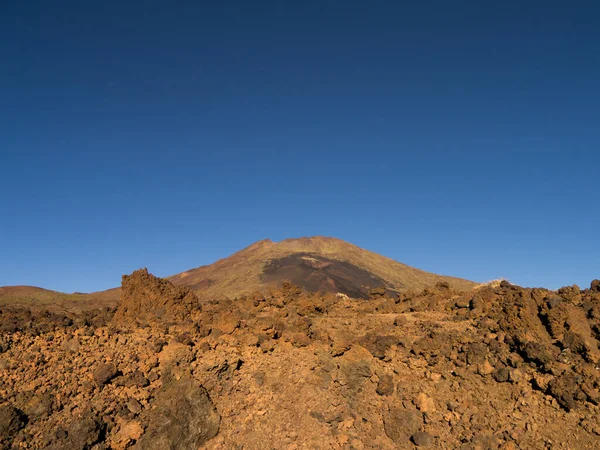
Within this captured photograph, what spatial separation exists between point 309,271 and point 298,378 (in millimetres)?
38453

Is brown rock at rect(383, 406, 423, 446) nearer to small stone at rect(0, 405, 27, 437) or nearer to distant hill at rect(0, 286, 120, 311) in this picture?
small stone at rect(0, 405, 27, 437)

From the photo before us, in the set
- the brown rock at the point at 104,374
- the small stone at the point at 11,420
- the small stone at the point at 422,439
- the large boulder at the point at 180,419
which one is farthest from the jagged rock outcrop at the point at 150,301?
the small stone at the point at 422,439

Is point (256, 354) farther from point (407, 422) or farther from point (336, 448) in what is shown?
point (407, 422)

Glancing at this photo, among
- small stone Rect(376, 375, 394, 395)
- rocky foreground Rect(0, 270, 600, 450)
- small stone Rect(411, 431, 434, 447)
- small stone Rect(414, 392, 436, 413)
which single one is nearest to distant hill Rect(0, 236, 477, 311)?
rocky foreground Rect(0, 270, 600, 450)

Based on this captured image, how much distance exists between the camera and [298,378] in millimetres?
9547

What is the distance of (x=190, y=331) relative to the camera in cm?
1023

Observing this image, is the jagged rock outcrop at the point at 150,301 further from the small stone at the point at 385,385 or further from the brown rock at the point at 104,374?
the small stone at the point at 385,385

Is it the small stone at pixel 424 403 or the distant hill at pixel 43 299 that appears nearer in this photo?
the small stone at pixel 424 403

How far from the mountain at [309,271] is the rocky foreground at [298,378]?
28985 mm

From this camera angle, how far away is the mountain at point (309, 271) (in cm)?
4478

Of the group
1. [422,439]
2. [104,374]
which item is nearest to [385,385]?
[422,439]

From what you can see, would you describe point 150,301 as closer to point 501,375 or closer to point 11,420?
point 11,420

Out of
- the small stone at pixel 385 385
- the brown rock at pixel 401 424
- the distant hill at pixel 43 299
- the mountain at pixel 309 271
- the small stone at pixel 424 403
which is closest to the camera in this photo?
the brown rock at pixel 401 424

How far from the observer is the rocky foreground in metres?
7.82
